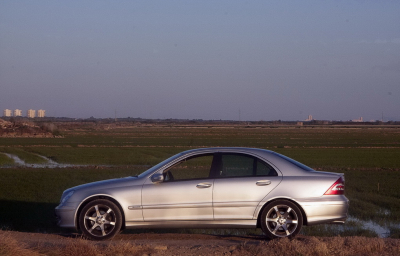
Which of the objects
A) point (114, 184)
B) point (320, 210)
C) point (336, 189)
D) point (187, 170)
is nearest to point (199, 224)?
point (187, 170)

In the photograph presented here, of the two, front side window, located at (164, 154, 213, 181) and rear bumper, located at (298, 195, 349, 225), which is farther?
front side window, located at (164, 154, 213, 181)

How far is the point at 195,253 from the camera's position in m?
6.69

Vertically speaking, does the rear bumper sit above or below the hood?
below

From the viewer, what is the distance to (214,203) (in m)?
8.05

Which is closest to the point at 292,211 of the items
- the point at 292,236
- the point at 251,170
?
the point at 292,236

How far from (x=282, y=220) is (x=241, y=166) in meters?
1.15

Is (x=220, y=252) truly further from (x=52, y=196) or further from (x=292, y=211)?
(x=52, y=196)

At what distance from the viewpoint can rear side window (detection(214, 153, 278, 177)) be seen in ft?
27.0

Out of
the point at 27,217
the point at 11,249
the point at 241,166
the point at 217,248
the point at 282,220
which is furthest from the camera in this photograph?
the point at 27,217

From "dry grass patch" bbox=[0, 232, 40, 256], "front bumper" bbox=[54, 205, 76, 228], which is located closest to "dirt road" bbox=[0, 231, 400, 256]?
"dry grass patch" bbox=[0, 232, 40, 256]

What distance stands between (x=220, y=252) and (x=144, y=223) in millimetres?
1883

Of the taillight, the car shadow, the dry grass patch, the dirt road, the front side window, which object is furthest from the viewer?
the car shadow

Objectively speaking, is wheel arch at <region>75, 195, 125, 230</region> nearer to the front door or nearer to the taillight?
the front door

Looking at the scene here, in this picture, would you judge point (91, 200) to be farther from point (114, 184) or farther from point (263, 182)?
point (263, 182)
